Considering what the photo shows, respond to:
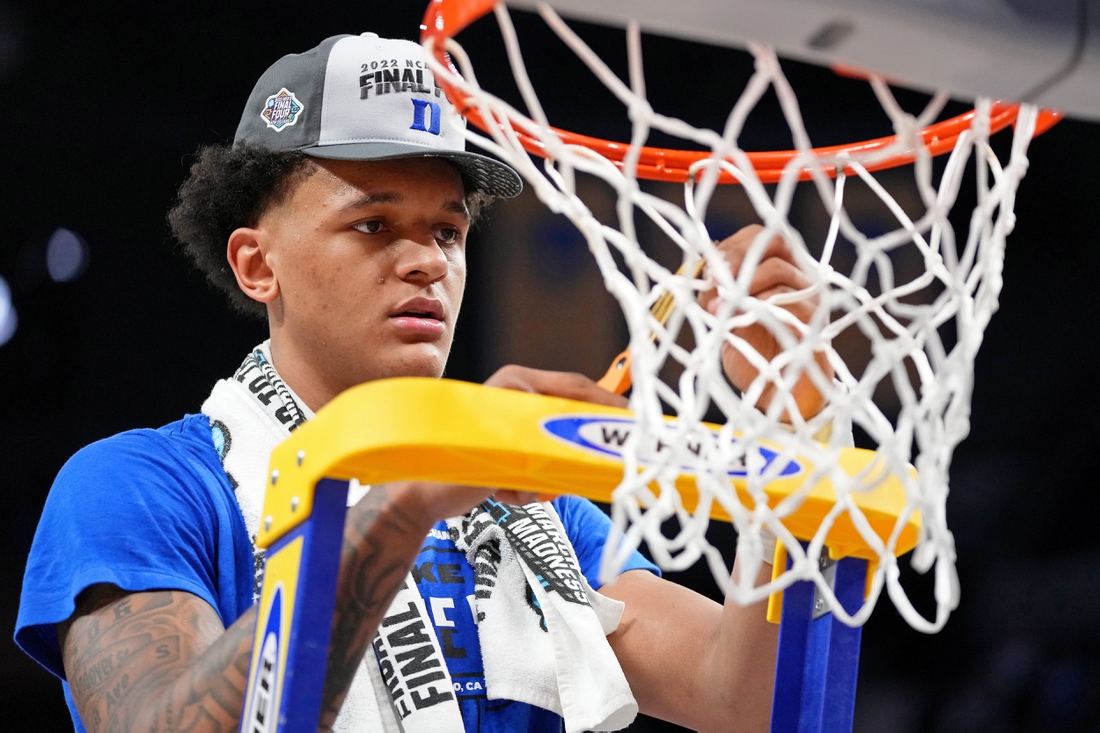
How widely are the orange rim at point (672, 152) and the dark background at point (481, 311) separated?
1177 mm

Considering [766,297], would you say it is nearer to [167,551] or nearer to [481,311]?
[167,551]

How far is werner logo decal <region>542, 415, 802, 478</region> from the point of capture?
2.86ft

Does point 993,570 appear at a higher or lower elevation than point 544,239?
lower

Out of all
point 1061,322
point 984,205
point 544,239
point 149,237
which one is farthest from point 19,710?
point 1061,322

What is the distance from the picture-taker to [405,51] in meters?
1.40

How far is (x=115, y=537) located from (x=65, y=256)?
1345 mm

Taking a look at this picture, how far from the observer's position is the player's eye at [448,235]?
138cm

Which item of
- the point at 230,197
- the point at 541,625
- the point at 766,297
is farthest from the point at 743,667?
the point at 230,197

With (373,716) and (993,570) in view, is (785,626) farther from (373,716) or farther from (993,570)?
(993,570)

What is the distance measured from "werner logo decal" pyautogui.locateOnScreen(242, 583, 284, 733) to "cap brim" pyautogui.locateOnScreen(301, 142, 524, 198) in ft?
1.84

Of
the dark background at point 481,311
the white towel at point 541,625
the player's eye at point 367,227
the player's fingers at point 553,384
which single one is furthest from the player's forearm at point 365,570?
the dark background at point 481,311

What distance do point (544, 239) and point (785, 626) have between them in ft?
4.74

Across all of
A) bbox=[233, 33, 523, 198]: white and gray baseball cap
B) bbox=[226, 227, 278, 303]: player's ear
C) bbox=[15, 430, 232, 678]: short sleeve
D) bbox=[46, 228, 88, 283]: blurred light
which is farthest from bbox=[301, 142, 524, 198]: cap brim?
bbox=[46, 228, 88, 283]: blurred light

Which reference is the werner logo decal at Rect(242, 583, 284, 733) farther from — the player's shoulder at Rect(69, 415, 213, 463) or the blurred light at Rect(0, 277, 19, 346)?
the blurred light at Rect(0, 277, 19, 346)
